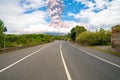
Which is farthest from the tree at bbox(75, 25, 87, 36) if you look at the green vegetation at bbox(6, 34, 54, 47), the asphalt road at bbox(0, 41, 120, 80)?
the asphalt road at bbox(0, 41, 120, 80)

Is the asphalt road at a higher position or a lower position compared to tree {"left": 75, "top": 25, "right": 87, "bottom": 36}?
lower

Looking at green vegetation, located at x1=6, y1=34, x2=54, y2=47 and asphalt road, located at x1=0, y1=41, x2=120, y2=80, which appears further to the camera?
green vegetation, located at x1=6, y1=34, x2=54, y2=47

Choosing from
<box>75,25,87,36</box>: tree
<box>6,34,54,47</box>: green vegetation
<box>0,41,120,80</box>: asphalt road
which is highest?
<box>75,25,87,36</box>: tree

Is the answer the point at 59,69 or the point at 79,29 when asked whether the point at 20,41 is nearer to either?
the point at 79,29

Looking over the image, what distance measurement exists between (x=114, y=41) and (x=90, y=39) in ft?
97.6

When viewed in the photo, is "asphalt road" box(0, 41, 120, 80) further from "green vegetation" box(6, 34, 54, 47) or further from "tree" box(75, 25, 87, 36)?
"tree" box(75, 25, 87, 36)

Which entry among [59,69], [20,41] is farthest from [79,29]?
[59,69]

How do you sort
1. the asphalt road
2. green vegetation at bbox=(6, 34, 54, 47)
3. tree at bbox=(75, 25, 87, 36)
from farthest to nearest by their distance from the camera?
tree at bbox=(75, 25, 87, 36), green vegetation at bbox=(6, 34, 54, 47), the asphalt road

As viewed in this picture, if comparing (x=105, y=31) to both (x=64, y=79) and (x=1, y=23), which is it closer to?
(x=64, y=79)

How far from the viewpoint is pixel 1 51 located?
76.2ft

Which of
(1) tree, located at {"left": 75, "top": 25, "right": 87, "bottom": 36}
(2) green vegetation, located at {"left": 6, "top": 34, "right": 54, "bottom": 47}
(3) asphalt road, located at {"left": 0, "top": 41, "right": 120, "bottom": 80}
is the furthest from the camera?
(1) tree, located at {"left": 75, "top": 25, "right": 87, "bottom": 36}

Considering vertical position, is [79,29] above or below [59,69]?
above

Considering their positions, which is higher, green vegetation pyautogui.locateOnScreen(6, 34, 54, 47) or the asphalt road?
the asphalt road

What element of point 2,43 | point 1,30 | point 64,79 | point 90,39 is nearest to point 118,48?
point 64,79
